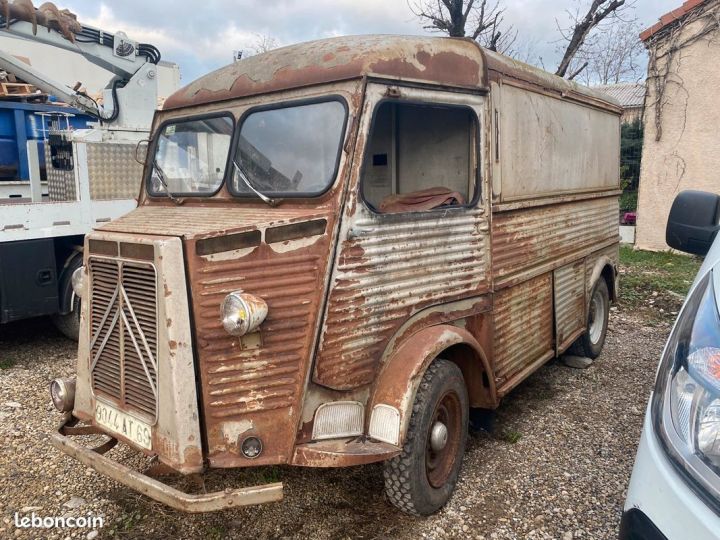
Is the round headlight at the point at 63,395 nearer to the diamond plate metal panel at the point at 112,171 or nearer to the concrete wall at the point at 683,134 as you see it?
the diamond plate metal panel at the point at 112,171

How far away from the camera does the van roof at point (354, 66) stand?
2.89m

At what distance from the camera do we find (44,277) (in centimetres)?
542

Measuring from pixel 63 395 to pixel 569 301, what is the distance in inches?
156

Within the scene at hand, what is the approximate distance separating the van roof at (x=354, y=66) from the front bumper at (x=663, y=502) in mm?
2057

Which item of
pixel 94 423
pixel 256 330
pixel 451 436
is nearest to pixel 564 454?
pixel 451 436

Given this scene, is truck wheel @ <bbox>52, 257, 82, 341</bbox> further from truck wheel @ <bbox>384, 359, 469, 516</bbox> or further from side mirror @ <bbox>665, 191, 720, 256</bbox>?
side mirror @ <bbox>665, 191, 720, 256</bbox>

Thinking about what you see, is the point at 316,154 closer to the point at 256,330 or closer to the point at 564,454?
the point at 256,330

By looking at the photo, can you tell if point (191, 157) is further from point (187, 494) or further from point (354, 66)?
point (187, 494)

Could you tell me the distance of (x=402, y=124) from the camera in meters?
3.96

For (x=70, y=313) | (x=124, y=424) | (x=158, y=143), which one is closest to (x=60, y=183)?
(x=70, y=313)

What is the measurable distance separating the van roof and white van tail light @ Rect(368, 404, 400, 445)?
170 centimetres

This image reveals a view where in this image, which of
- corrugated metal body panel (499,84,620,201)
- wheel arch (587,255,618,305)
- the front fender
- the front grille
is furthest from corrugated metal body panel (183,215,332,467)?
wheel arch (587,255,618,305)

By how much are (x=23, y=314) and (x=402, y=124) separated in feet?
13.3

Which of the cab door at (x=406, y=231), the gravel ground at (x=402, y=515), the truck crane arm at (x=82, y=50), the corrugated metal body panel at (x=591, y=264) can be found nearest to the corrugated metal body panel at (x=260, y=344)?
the cab door at (x=406, y=231)
